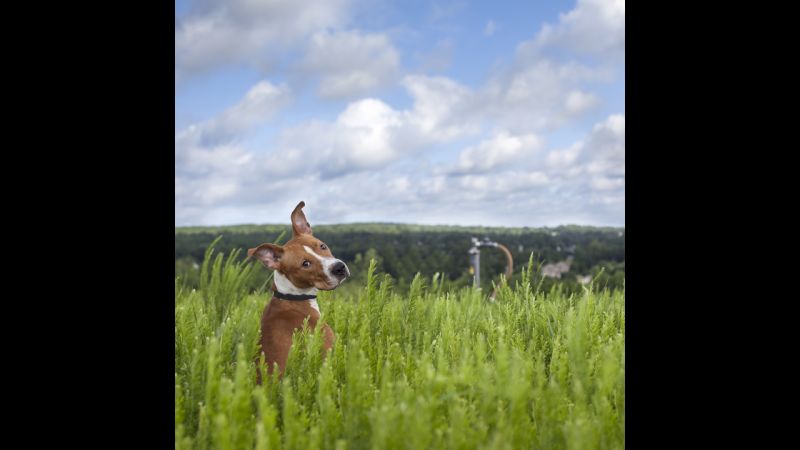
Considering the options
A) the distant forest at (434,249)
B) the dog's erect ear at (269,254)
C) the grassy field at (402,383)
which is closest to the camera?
the grassy field at (402,383)

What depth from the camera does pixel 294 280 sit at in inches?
98.8

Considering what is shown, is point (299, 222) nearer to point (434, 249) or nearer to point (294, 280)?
point (294, 280)

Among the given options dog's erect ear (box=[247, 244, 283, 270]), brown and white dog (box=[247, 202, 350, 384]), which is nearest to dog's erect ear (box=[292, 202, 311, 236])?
brown and white dog (box=[247, 202, 350, 384])

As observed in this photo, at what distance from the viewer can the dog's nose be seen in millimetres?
2475

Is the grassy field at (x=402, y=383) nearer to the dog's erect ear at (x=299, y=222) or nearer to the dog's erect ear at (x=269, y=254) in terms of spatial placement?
the dog's erect ear at (x=269, y=254)

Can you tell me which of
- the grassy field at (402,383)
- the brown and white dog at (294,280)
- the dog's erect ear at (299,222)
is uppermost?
the dog's erect ear at (299,222)

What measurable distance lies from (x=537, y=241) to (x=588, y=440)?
15.6 feet

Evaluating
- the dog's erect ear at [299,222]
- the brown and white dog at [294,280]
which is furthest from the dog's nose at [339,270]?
the dog's erect ear at [299,222]

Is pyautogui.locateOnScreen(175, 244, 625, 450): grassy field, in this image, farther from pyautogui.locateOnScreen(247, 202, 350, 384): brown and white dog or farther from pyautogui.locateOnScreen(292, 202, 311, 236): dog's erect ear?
pyautogui.locateOnScreen(292, 202, 311, 236): dog's erect ear

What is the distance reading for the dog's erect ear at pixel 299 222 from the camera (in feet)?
8.18

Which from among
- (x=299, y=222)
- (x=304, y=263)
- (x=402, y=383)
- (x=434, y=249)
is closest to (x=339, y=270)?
(x=304, y=263)
